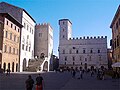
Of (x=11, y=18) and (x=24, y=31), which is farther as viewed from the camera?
(x=24, y=31)

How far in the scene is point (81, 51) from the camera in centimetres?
8262

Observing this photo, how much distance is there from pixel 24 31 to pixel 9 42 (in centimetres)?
1132

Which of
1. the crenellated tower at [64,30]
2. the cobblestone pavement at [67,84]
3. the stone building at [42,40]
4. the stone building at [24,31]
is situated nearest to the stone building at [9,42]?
the stone building at [24,31]

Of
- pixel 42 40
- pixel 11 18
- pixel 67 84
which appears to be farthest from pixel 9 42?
pixel 42 40

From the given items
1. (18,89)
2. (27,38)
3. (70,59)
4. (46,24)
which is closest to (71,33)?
(70,59)

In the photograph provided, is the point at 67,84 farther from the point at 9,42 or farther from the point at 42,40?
the point at 42,40

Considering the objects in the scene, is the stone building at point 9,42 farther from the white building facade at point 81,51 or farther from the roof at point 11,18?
the white building facade at point 81,51

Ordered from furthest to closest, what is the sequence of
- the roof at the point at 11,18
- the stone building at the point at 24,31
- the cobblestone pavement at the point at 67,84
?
the stone building at the point at 24,31, the roof at the point at 11,18, the cobblestone pavement at the point at 67,84

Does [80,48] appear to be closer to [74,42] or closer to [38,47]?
[74,42]

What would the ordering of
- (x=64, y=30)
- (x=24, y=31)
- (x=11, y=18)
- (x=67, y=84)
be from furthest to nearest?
(x=64, y=30)
(x=24, y=31)
(x=11, y=18)
(x=67, y=84)

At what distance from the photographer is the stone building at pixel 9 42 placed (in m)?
38.2

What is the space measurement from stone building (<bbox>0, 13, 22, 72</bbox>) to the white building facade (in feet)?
118

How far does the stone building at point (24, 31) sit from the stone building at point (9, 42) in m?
2.28

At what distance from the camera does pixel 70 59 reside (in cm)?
8238
